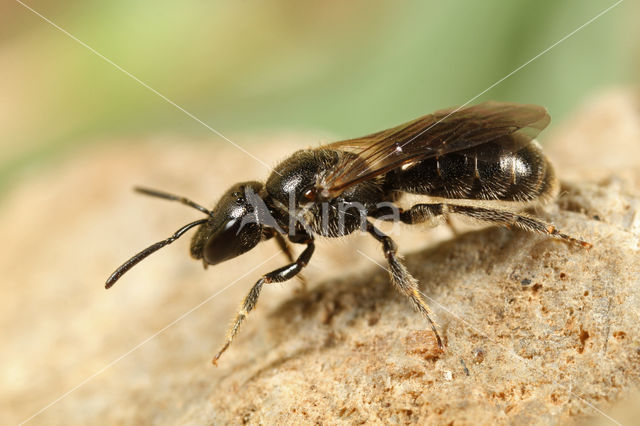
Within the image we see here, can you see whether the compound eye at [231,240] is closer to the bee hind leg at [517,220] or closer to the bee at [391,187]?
A: the bee at [391,187]

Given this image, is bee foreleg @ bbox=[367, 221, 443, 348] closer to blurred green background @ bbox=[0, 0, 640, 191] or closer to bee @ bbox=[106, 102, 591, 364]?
bee @ bbox=[106, 102, 591, 364]

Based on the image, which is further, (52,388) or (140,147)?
(140,147)

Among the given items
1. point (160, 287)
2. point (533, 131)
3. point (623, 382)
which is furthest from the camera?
point (160, 287)

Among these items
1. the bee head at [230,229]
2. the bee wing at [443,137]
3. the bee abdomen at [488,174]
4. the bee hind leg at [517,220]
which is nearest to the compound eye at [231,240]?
the bee head at [230,229]

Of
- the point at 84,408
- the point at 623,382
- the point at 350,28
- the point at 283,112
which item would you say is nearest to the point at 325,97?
the point at 283,112

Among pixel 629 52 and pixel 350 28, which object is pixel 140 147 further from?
pixel 629 52
